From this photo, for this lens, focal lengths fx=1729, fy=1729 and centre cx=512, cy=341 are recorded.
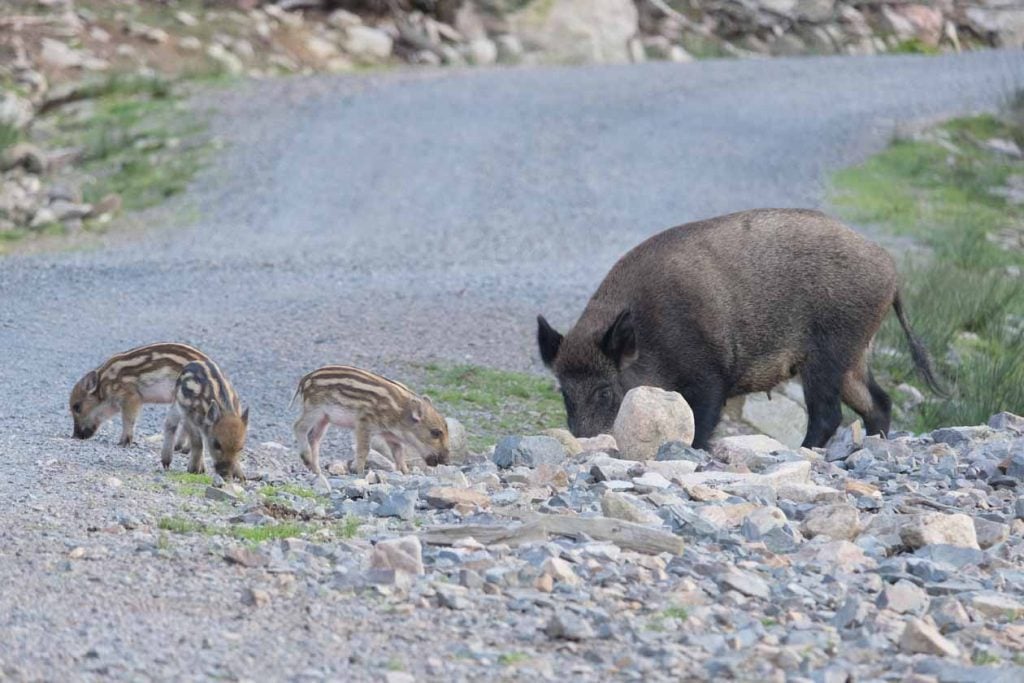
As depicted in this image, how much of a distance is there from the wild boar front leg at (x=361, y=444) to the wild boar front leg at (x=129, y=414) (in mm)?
1084

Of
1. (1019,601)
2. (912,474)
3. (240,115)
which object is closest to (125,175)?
(240,115)

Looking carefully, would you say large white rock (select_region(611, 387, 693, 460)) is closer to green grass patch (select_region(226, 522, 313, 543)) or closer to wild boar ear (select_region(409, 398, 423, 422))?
wild boar ear (select_region(409, 398, 423, 422))

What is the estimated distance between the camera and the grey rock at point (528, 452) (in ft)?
26.5

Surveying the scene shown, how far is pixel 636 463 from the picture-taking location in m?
7.88

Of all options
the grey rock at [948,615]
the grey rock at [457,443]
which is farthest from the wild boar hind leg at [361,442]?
the grey rock at [948,615]

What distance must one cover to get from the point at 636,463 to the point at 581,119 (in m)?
13.8

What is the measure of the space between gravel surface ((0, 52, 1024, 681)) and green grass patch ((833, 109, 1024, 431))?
66 cm

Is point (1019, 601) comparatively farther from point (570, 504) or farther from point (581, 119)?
point (581, 119)

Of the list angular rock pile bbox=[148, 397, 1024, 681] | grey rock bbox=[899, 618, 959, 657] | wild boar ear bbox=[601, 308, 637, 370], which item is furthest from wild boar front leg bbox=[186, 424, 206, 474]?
grey rock bbox=[899, 618, 959, 657]

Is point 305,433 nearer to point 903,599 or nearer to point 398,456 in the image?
point 398,456

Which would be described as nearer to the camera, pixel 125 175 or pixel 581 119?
pixel 125 175

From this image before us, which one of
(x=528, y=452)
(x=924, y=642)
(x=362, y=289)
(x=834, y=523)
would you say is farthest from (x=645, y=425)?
(x=362, y=289)

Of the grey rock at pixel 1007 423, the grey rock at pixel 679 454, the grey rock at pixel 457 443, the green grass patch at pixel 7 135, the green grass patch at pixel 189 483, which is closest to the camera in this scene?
the green grass patch at pixel 189 483

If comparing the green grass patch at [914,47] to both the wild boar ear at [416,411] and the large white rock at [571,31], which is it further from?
the wild boar ear at [416,411]
